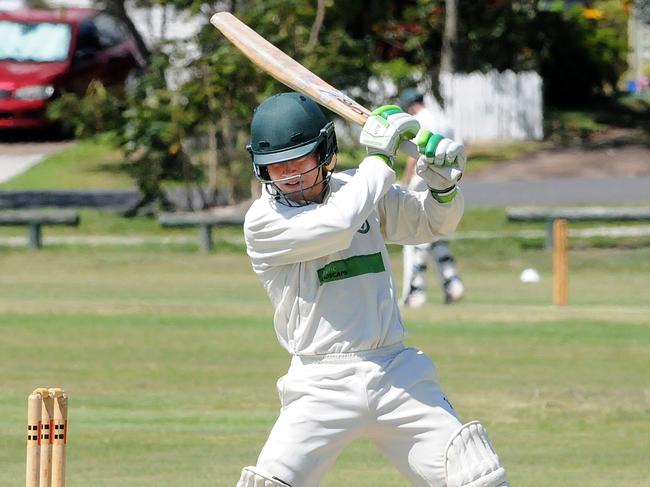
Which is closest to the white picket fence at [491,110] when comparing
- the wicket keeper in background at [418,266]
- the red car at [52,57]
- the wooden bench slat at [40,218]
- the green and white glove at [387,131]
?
the red car at [52,57]

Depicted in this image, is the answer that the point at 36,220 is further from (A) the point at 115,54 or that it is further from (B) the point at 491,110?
(B) the point at 491,110

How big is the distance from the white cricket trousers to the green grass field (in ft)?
7.22

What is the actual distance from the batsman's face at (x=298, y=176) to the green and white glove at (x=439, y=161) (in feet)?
A: 1.03

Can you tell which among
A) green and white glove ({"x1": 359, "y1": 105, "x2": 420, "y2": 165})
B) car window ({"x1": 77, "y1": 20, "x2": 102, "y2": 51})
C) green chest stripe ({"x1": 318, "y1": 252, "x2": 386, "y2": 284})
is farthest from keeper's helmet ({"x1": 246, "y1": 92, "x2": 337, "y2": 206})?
car window ({"x1": 77, "y1": 20, "x2": 102, "y2": 51})

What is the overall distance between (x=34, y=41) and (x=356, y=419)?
22.3m

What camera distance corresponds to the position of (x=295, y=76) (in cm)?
524

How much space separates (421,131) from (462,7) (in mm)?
26280

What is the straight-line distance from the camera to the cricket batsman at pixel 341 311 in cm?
463

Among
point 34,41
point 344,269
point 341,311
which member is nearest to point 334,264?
point 344,269

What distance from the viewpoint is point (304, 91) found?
17.1ft

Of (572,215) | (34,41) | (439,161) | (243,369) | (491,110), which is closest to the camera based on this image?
(439,161)

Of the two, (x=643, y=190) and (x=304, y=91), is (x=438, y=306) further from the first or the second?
(x=643, y=190)

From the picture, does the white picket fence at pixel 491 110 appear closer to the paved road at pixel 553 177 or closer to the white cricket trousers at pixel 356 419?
the paved road at pixel 553 177

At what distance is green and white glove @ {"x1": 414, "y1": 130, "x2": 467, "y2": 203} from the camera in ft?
15.3
